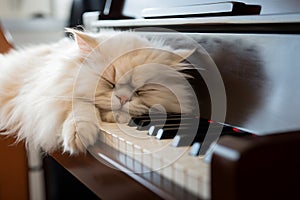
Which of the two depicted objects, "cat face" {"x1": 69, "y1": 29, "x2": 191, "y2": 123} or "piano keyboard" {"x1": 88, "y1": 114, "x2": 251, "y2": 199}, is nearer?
"piano keyboard" {"x1": 88, "y1": 114, "x2": 251, "y2": 199}

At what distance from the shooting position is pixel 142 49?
110cm

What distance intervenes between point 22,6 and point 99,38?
3.04 metres

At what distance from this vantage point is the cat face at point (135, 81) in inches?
39.9

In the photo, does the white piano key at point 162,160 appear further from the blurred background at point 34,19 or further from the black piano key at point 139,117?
the blurred background at point 34,19

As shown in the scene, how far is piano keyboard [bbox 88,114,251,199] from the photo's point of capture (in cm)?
62

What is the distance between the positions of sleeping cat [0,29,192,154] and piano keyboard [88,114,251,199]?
0.05 metres

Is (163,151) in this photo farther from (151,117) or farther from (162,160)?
(151,117)

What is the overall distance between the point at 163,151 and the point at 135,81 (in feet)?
1.13

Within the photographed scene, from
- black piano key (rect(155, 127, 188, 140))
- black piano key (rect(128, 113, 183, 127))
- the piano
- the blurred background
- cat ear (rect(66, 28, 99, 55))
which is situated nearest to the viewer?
the piano

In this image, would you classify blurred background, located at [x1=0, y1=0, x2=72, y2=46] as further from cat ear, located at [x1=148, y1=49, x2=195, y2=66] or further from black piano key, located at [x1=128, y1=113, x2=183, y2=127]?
black piano key, located at [x1=128, y1=113, x2=183, y2=127]

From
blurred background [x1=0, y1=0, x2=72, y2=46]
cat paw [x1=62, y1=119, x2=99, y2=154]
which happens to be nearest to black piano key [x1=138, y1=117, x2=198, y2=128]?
cat paw [x1=62, y1=119, x2=99, y2=154]

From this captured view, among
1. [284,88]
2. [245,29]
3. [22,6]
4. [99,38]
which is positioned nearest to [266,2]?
[245,29]

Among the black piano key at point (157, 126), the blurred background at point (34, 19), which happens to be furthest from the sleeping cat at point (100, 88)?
the blurred background at point (34, 19)

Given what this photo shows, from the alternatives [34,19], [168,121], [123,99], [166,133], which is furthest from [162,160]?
[34,19]
